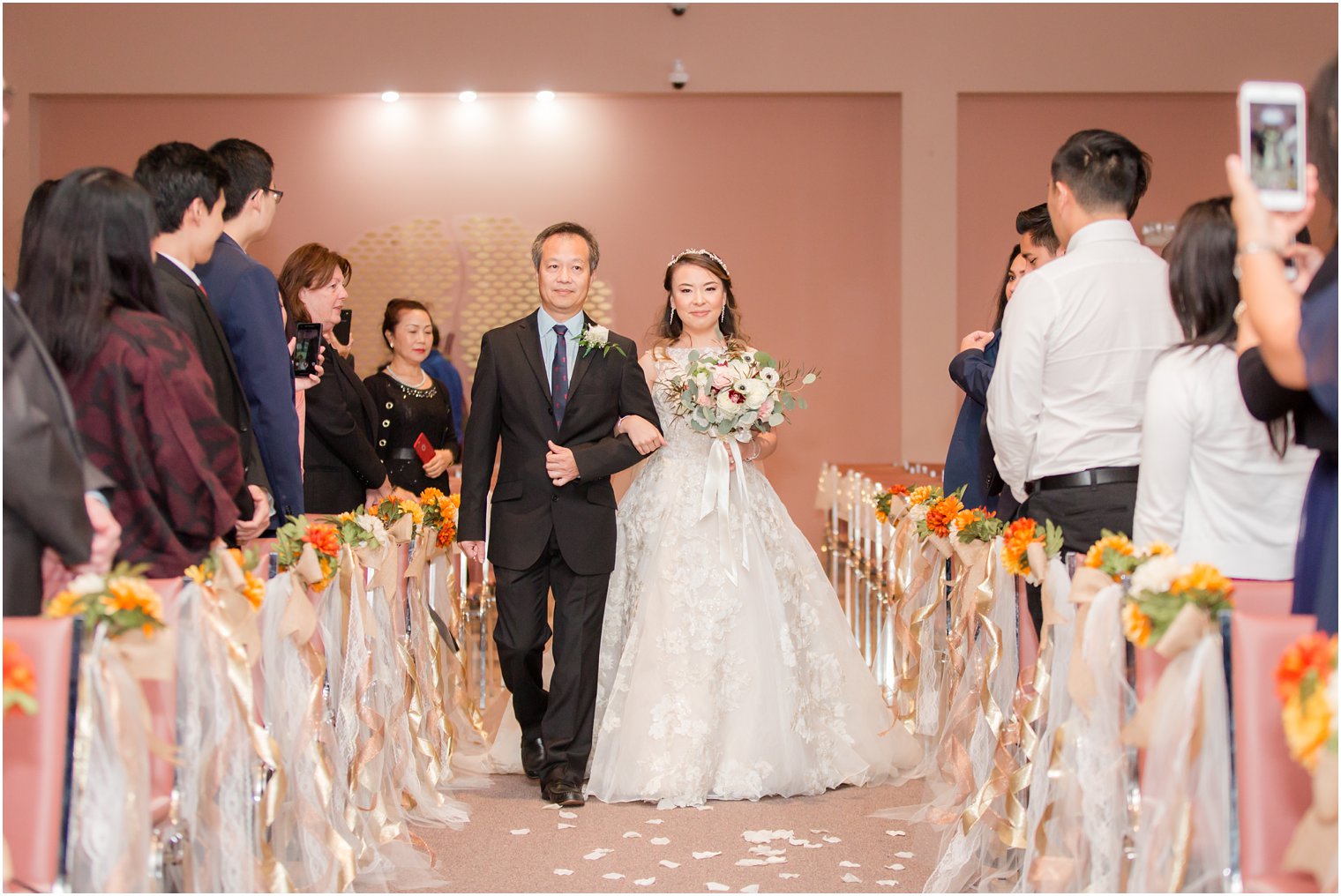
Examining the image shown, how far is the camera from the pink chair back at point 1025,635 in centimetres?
337

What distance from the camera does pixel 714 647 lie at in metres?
4.35

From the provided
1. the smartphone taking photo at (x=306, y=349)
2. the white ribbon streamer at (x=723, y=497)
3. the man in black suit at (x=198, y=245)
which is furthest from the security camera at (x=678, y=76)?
the man in black suit at (x=198, y=245)

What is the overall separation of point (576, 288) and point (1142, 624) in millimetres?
2498

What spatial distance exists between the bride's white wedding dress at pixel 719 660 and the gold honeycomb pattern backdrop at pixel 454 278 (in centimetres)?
518

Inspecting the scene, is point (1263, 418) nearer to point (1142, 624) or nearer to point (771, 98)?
point (1142, 624)

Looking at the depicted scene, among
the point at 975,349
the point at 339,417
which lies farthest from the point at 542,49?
the point at 975,349

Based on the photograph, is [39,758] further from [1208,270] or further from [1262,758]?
[1208,270]

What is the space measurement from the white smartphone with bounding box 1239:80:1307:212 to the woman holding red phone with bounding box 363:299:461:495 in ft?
12.9

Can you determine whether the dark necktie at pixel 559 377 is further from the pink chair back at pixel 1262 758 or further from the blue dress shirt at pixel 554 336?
the pink chair back at pixel 1262 758

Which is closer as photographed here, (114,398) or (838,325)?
(114,398)

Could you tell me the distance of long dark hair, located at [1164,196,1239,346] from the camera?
2648 millimetres

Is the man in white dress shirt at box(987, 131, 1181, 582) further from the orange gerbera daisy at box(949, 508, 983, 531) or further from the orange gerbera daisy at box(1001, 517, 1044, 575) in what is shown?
the orange gerbera daisy at box(949, 508, 983, 531)

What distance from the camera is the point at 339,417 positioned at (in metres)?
4.71

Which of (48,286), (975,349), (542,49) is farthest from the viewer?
(542,49)
